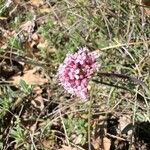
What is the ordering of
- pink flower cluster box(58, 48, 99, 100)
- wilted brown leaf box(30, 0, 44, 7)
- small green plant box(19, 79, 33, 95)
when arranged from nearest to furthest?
pink flower cluster box(58, 48, 99, 100)
small green plant box(19, 79, 33, 95)
wilted brown leaf box(30, 0, 44, 7)

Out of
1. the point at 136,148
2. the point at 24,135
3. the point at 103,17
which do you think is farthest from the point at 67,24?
the point at 136,148

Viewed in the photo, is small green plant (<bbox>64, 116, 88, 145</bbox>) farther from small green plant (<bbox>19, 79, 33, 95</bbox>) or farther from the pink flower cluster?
the pink flower cluster

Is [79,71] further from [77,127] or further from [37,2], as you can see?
[37,2]

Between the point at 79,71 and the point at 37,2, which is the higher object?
the point at 37,2

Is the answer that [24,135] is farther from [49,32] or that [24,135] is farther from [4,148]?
[49,32]

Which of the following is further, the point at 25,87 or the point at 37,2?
the point at 37,2

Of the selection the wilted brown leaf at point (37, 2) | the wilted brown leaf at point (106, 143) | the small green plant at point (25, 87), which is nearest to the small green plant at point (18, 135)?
the small green plant at point (25, 87)

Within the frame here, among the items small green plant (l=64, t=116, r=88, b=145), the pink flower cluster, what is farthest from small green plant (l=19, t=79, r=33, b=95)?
the pink flower cluster

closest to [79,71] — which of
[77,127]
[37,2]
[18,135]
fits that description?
[77,127]
